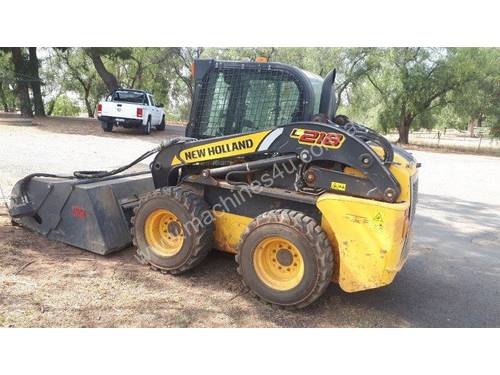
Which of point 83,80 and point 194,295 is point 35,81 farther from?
point 194,295

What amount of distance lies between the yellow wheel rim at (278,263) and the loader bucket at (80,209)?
6.24 ft

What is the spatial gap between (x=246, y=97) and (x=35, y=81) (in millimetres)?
20508

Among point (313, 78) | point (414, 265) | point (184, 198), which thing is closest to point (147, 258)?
point (184, 198)

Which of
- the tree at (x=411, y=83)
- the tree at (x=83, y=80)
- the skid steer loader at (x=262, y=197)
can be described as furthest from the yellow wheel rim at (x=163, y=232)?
the tree at (x=83, y=80)

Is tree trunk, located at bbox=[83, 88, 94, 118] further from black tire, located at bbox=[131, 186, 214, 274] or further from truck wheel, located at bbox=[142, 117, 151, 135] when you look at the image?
black tire, located at bbox=[131, 186, 214, 274]

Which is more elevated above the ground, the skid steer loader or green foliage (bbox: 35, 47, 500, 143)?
green foliage (bbox: 35, 47, 500, 143)

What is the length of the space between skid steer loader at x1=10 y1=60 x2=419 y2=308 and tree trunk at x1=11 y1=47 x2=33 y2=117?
18474 millimetres

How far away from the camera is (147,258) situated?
4777mm

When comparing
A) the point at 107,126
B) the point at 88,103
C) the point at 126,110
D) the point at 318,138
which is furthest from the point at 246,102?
the point at 88,103

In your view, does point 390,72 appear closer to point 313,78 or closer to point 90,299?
point 313,78

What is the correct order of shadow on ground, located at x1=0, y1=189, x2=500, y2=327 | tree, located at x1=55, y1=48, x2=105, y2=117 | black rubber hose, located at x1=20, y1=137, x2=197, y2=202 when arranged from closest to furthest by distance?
shadow on ground, located at x1=0, y1=189, x2=500, y2=327
black rubber hose, located at x1=20, y1=137, x2=197, y2=202
tree, located at x1=55, y1=48, x2=105, y2=117

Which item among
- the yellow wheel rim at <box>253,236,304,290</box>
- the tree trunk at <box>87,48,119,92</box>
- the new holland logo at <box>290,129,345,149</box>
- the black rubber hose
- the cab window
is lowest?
A: the yellow wheel rim at <box>253,236,304,290</box>

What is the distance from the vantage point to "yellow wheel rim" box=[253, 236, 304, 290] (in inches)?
159

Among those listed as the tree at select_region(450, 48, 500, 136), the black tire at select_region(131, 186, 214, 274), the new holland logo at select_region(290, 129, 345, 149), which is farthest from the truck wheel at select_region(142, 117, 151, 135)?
the tree at select_region(450, 48, 500, 136)
